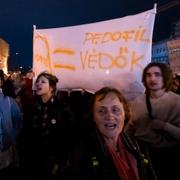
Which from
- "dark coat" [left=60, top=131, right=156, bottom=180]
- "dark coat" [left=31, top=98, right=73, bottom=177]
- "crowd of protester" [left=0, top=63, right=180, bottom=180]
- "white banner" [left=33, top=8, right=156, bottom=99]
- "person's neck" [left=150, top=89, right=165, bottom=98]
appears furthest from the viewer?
"white banner" [left=33, top=8, right=156, bottom=99]

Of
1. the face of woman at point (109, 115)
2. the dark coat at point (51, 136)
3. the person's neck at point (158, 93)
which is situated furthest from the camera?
the dark coat at point (51, 136)

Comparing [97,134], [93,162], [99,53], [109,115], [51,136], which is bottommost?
[51,136]

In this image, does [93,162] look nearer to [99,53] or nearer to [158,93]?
[158,93]

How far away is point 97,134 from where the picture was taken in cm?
277

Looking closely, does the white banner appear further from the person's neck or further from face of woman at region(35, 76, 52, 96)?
the person's neck

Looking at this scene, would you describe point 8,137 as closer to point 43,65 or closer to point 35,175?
point 35,175

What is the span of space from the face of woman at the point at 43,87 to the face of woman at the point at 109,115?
220 centimetres

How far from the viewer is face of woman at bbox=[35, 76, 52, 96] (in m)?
5.08

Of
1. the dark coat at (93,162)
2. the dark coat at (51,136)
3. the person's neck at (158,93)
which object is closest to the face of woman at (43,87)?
the dark coat at (51,136)

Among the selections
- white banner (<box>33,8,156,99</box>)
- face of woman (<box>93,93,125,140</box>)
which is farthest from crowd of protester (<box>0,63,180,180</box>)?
white banner (<box>33,8,156,99</box>)

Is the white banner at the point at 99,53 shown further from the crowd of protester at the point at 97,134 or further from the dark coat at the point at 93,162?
the dark coat at the point at 93,162

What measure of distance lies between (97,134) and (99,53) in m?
2.87

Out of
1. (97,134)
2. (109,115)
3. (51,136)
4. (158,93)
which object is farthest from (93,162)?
(51,136)

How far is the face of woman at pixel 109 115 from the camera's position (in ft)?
9.27
